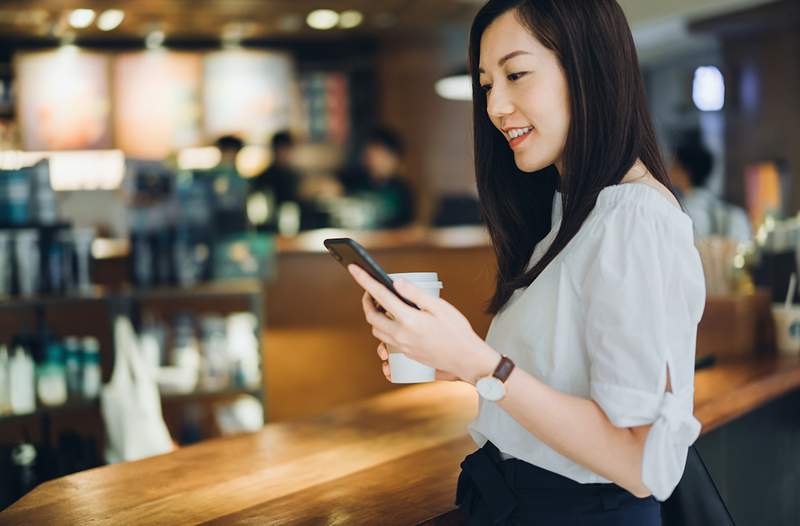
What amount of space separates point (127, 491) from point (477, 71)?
963 mm

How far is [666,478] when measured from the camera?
990 millimetres

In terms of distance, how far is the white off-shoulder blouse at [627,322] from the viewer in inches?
37.8

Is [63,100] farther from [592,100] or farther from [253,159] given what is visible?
[592,100]

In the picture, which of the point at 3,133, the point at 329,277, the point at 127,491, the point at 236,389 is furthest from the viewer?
the point at 3,133

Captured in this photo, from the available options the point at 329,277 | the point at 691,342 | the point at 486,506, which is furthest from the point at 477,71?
the point at 329,277

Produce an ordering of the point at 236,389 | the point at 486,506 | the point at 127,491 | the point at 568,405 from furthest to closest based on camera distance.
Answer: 1. the point at 236,389
2. the point at 127,491
3. the point at 486,506
4. the point at 568,405

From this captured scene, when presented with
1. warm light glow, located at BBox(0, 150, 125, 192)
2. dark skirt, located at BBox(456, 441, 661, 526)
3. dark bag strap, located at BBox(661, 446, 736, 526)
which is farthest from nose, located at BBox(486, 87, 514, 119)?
warm light glow, located at BBox(0, 150, 125, 192)

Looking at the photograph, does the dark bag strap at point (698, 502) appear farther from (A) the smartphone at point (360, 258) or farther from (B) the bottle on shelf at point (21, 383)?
(B) the bottle on shelf at point (21, 383)

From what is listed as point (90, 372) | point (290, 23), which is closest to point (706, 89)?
point (290, 23)

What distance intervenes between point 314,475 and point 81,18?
223 inches

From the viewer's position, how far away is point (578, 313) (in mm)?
1041

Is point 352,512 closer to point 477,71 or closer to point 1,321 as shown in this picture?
point 477,71

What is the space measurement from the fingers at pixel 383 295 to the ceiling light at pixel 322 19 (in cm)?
576

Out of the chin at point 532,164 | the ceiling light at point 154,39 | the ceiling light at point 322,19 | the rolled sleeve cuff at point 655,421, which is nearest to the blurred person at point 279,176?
the ceiling light at point 322,19
